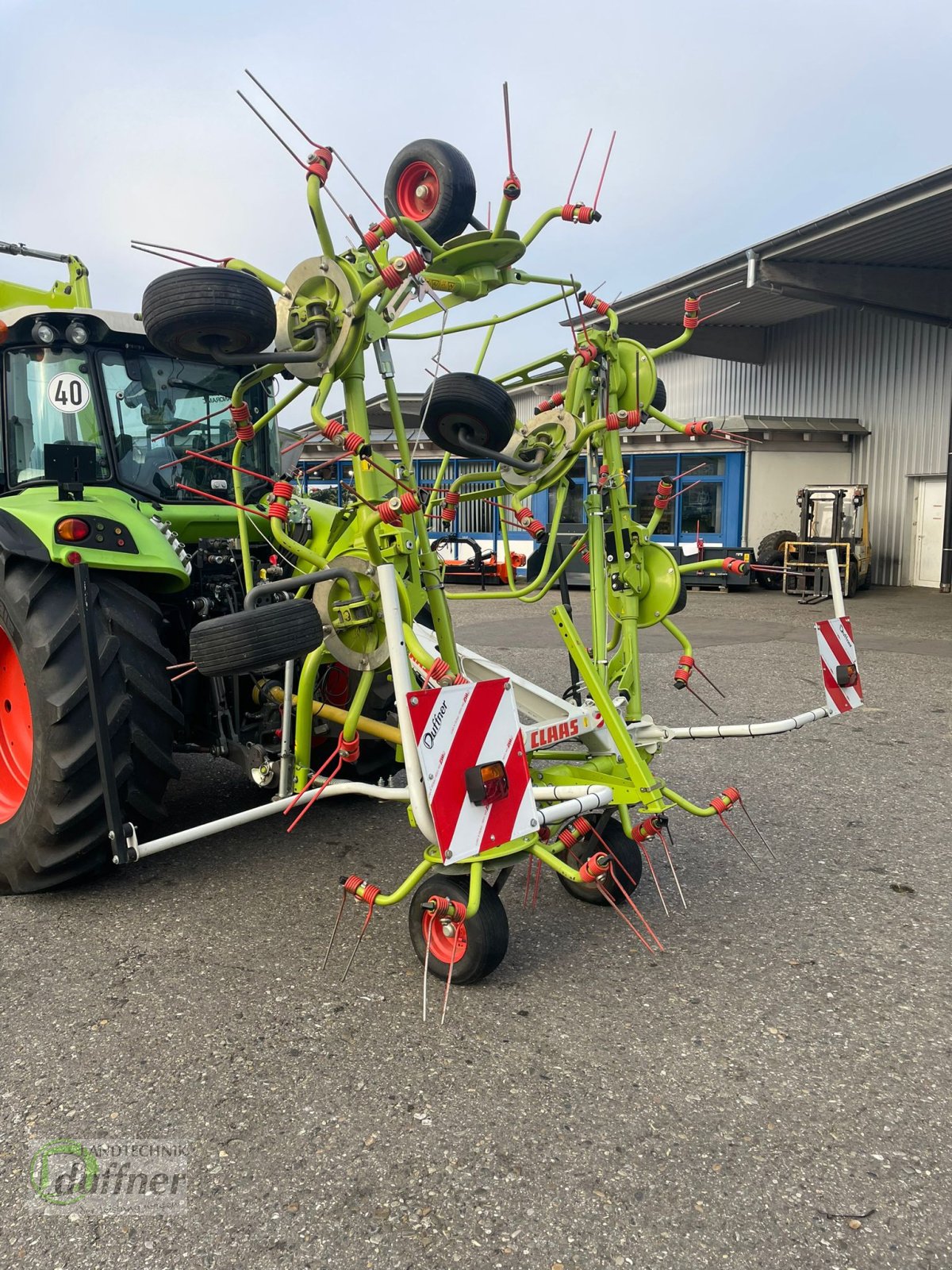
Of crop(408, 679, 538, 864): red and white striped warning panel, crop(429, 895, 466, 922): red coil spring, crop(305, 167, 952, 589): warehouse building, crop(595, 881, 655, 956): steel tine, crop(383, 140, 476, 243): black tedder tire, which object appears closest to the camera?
crop(408, 679, 538, 864): red and white striped warning panel

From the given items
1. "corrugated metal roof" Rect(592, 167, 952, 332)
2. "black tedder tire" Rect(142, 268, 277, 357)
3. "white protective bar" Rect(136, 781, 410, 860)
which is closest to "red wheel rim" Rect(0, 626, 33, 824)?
"white protective bar" Rect(136, 781, 410, 860)

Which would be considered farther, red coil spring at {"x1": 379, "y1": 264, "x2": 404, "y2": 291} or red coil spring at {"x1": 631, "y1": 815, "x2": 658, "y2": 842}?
red coil spring at {"x1": 631, "y1": 815, "x2": 658, "y2": 842}

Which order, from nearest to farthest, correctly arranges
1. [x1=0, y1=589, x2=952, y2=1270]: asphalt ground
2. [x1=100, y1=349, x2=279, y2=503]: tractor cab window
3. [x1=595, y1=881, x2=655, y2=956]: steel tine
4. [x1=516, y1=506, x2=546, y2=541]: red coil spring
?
[x1=0, y1=589, x2=952, y2=1270]: asphalt ground
[x1=595, y1=881, x2=655, y2=956]: steel tine
[x1=516, y1=506, x2=546, y2=541]: red coil spring
[x1=100, y1=349, x2=279, y2=503]: tractor cab window

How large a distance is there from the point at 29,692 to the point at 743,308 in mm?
16454

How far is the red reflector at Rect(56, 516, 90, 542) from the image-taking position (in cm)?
305

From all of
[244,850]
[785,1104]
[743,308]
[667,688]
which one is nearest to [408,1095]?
[785,1104]

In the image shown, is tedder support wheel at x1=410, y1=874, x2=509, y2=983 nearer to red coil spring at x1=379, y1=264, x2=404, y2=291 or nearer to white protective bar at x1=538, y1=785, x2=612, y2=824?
white protective bar at x1=538, y1=785, x2=612, y2=824

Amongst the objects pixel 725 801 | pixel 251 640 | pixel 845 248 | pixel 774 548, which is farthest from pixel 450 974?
pixel 774 548

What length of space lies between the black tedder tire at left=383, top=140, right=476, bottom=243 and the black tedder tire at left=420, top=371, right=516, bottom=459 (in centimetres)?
50

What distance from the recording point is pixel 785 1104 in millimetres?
2176

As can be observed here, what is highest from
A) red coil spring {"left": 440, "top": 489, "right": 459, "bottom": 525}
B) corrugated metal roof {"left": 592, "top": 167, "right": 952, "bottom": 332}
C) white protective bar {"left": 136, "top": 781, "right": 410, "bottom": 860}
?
corrugated metal roof {"left": 592, "top": 167, "right": 952, "bottom": 332}

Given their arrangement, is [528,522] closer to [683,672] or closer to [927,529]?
[683,672]

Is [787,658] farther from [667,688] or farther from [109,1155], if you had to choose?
[109,1155]

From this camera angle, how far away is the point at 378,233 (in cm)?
285
